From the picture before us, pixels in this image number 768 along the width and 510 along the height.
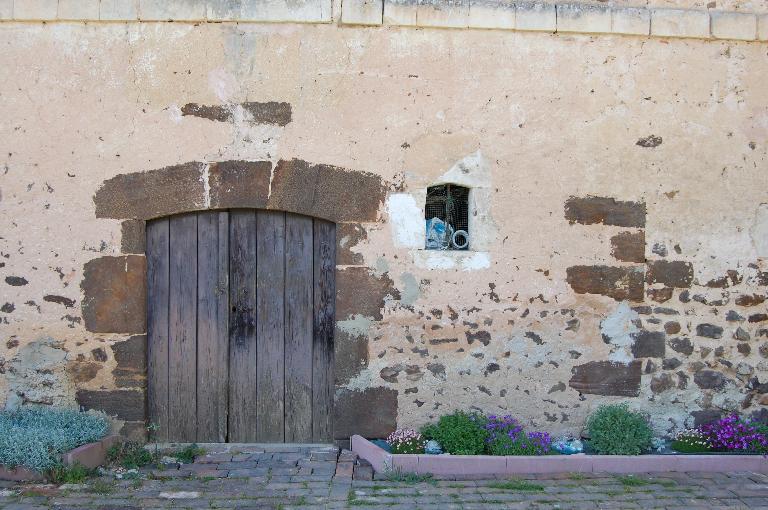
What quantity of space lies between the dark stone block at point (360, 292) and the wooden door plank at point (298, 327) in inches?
11.1

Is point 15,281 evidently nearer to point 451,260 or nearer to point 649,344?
point 451,260

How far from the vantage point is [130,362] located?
5.17m

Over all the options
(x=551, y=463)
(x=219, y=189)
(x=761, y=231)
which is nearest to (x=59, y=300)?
(x=219, y=189)

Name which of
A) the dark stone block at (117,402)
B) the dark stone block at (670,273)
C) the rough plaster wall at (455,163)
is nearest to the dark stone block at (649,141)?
the rough plaster wall at (455,163)

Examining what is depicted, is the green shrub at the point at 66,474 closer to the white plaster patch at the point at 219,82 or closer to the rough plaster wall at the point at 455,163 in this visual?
the rough plaster wall at the point at 455,163

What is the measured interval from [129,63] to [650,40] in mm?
3860

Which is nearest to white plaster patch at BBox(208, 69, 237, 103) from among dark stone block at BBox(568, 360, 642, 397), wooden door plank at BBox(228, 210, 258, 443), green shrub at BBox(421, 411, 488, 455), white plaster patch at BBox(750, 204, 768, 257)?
wooden door plank at BBox(228, 210, 258, 443)

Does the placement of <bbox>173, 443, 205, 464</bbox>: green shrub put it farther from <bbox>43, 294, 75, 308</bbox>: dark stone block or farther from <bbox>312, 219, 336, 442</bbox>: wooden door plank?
<bbox>43, 294, 75, 308</bbox>: dark stone block

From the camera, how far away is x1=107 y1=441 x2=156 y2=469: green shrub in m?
4.90

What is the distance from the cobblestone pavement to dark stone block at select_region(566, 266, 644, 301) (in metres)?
1.31

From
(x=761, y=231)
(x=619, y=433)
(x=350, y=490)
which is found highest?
(x=761, y=231)

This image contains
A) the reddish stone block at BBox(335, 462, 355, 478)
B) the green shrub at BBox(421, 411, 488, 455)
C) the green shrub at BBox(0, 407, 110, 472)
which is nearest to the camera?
the green shrub at BBox(0, 407, 110, 472)

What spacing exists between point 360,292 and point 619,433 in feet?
6.89

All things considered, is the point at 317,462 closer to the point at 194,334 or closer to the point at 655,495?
the point at 194,334
